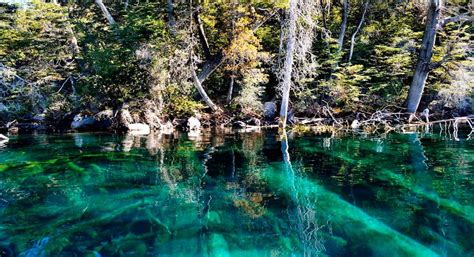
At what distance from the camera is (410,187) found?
662 cm

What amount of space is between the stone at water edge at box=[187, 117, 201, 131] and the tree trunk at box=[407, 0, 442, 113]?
33.5ft

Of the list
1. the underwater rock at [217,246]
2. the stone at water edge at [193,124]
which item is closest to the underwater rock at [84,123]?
the stone at water edge at [193,124]

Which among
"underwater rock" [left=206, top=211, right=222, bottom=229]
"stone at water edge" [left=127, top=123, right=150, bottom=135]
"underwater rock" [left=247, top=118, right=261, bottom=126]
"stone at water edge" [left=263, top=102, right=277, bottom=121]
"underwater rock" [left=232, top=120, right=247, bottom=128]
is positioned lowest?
"underwater rock" [left=206, top=211, right=222, bottom=229]

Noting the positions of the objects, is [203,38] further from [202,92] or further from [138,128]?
[138,128]

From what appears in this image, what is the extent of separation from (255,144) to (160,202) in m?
6.76

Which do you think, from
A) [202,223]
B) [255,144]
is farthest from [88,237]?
[255,144]

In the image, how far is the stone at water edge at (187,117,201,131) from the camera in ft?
60.2

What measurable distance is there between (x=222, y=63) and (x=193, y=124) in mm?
3696

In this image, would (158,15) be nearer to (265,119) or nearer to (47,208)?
(265,119)

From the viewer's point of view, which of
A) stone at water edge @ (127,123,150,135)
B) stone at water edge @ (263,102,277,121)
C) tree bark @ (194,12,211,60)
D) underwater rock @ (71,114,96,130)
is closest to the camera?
stone at water edge @ (127,123,150,135)

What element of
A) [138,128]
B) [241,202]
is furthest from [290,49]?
→ [241,202]

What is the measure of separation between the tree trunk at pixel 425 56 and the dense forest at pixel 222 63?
0.15 feet

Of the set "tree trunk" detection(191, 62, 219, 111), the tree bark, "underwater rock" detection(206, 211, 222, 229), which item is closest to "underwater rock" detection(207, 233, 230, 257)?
"underwater rock" detection(206, 211, 222, 229)

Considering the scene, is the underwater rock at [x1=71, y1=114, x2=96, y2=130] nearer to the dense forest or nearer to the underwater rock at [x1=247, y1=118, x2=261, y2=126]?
the dense forest
